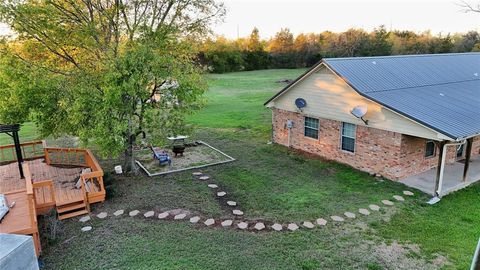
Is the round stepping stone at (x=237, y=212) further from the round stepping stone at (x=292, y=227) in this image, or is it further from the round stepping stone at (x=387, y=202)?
the round stepping stone at (x=387, y=202)

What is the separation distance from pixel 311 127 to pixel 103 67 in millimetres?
8553

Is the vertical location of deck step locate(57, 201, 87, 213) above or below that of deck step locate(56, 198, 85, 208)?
below

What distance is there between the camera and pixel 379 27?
55375mm

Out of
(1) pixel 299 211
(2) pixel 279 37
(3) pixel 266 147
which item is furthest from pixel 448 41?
(1) pixel 299 211

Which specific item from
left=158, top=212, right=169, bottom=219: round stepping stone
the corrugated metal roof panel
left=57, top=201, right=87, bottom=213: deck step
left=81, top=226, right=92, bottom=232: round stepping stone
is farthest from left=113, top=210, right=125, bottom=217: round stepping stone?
the corrugated metal roof panel

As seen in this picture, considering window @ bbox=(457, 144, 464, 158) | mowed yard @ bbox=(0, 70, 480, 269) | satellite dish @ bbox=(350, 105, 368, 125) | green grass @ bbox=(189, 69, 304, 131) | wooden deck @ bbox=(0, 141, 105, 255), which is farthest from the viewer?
green grass @ bbox=(189, 69, 304, 131)

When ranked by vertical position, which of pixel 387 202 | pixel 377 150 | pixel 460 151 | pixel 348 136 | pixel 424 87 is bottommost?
pixel 387 202

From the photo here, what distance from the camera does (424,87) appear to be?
46.6ft

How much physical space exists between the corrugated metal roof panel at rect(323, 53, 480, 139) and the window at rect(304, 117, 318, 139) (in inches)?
100

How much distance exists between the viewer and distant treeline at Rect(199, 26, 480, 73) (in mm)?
48344

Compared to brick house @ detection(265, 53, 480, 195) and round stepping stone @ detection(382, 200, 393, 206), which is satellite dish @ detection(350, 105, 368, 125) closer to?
brick house @ detection(265, 53, 480, 195)

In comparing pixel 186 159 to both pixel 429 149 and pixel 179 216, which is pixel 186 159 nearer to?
pixel 179 216

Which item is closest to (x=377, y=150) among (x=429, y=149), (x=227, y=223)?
(x=429, y=149)

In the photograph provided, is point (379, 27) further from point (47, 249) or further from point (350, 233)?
point (47, 249)
